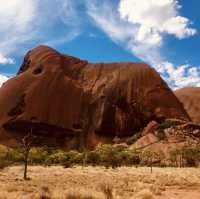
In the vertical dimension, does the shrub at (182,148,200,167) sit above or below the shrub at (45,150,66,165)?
above

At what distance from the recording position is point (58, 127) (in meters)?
124

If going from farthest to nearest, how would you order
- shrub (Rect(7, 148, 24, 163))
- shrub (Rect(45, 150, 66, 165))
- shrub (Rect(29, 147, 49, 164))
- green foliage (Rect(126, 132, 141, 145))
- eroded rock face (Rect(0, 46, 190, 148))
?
eroded rock face (Rect(0, 46, 190, 148)), green foliage (Rect(126, 132, 141, 145)), shrub (Rect(29, 147, 49, 164)), shrub (Rect(45, 150, 66, 165)), shrub (Rect(7, 148, 24, 163))

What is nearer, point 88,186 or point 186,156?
point 88,186

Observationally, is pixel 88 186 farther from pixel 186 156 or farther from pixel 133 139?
pixel 133 139

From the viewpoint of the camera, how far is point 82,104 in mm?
130750

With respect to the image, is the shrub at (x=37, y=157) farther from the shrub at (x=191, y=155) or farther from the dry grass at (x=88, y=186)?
the dry grass at (x=88, y=186)

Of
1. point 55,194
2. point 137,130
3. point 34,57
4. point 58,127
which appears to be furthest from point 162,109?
point 55,194

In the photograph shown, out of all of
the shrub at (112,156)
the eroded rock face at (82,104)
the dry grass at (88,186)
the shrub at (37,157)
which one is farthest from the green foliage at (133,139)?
the dry grass at (88,186)

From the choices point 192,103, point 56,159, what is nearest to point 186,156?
point 56,159

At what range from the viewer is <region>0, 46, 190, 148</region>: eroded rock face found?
122438mm

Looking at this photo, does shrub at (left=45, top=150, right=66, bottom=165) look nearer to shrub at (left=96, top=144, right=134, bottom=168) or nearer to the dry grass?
shrub at (left=96, top=144, right=134, bottom=168)

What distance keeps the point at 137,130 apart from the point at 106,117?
32.9ft

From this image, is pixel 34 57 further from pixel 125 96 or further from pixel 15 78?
pixel 125 96

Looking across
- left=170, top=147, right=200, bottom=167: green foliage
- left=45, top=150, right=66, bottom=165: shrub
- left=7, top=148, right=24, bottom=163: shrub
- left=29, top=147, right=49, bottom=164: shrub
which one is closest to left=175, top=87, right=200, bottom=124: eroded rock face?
left=170, top=147, right=200, bottom=167: green foliage
